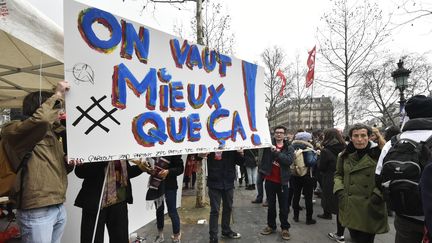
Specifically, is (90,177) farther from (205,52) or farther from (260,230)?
(260,230)

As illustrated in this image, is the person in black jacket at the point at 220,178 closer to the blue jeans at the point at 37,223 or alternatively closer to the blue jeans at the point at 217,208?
the blue jeans at the point at 217,208

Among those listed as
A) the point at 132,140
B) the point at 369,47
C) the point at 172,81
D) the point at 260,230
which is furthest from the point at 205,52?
the point at 369,47

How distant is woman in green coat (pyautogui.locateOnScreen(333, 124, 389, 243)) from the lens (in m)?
3.16

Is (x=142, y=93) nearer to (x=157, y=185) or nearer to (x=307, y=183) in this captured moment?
(x=157, y=185)

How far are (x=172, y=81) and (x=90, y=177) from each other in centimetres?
128

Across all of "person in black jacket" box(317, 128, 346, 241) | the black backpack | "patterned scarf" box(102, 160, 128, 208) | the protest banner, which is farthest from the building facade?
"patterned scarf" box(102, 160, 128, 208)

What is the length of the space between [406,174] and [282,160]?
8.38 feet

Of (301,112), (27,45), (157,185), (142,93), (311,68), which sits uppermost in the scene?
(311,68)

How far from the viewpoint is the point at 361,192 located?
10.8ft

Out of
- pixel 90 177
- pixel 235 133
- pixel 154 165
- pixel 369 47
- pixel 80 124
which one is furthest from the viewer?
pixel 369 47

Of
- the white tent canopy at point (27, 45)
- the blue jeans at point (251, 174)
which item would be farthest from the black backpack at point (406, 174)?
the blue jeans at point (251, 174)

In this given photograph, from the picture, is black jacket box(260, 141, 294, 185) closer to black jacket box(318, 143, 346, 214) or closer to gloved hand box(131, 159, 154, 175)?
black jacket box(318, 143, 346, 214)

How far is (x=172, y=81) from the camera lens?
9.68 feet

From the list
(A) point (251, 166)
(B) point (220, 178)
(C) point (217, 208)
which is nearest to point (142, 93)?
(B) point (220, 178)
